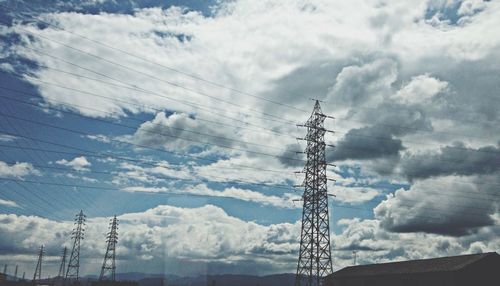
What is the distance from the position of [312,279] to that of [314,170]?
42.1 feet

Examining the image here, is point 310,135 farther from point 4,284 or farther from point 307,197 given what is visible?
point 4,284

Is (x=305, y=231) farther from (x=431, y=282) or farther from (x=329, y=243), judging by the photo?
(x=431, y=282)

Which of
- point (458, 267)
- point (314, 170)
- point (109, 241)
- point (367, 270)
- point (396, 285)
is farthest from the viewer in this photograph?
point (109, 241)

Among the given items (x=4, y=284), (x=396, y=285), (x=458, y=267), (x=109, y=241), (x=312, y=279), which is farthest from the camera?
(x=4, y=284)

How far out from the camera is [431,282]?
6675cm

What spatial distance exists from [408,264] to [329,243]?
33402 millimetres

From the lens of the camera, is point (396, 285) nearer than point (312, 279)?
No

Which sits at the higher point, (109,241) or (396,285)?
(109,241)

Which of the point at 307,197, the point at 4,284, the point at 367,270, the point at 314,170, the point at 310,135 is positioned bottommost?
the point at 4,284

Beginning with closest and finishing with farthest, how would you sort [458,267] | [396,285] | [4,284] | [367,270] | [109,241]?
[458,267] → [396,285] → [367,270] → [109,241] → [4,284]

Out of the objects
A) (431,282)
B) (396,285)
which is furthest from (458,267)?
(396,285)

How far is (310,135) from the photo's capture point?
56094 mm

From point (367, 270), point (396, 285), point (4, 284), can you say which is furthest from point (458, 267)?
point (4, 284)

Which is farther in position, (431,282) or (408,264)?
(408,264)
